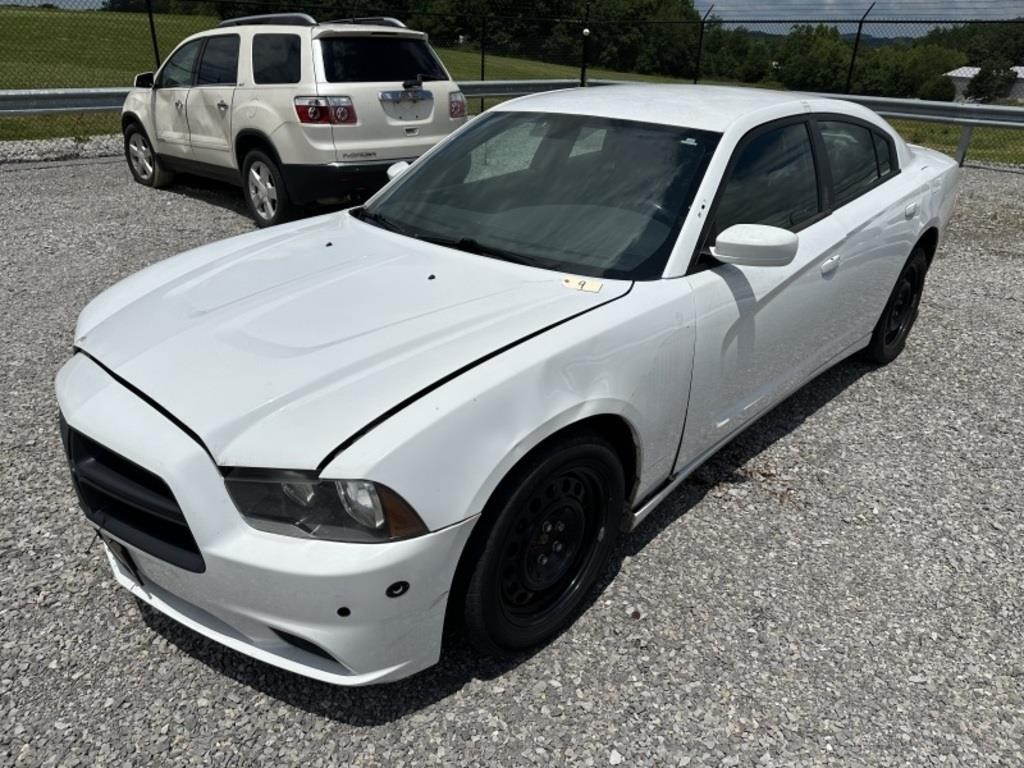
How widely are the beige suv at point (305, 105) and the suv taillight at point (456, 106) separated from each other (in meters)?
0.01

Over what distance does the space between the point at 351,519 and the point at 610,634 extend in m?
1.15

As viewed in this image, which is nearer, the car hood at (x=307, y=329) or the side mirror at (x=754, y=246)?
the car hood at (x=307, y=329)

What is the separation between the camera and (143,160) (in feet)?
29.5

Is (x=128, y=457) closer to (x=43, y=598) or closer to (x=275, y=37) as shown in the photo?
(x=43, y=598)

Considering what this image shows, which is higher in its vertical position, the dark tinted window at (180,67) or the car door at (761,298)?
the dark tinted window at (180,67)

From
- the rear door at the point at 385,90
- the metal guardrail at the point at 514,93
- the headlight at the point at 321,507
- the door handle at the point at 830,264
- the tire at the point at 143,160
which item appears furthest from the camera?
the metal guardrail at the point at 514,93

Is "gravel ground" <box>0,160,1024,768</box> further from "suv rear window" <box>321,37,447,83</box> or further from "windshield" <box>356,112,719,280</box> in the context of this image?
"suv rear window" <box>321,37,447,83</box>

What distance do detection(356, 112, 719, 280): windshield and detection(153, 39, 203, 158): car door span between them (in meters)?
5.46

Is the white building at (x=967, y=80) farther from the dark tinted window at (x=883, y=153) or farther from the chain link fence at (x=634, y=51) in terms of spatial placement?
the dark tinted window at (x=883, y=153)

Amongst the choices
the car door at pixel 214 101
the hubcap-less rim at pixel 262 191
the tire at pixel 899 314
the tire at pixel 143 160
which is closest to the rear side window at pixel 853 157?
the tire at pixel 899 314

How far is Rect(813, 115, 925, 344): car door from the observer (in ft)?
12.5

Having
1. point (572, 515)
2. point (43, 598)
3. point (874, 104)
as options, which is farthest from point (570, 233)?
point (874, 104)

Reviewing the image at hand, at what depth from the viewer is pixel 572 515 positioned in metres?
2.65

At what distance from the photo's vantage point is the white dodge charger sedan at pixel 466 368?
2.08m
